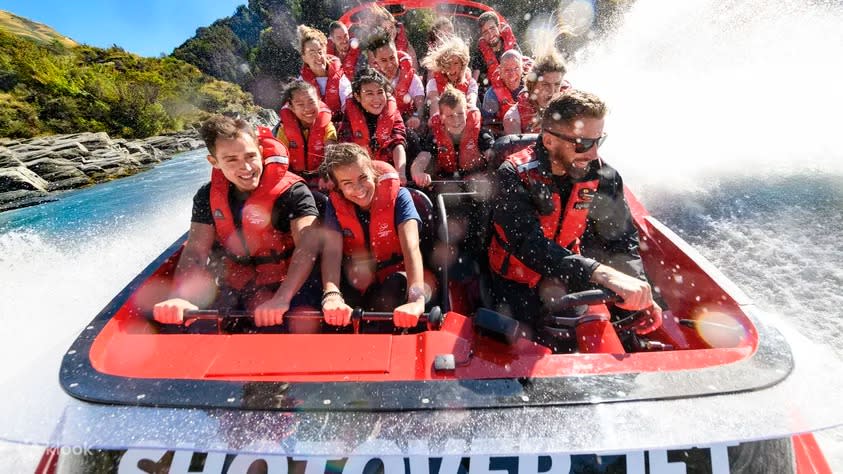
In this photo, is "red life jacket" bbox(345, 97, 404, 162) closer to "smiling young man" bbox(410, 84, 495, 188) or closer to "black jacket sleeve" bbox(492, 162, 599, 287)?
"smiling young man" bbox(410, 84, 495, 188)

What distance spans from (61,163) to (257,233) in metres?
21.1

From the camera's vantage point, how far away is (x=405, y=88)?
474cm

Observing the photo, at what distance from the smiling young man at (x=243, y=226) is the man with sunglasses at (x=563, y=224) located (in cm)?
100

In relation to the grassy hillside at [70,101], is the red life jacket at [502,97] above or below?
below

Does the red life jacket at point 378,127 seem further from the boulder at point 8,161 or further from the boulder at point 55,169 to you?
the boulder at point 8,161

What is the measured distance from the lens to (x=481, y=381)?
1.39m

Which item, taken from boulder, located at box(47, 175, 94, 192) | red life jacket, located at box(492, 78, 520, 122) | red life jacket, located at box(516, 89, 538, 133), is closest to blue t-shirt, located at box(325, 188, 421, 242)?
red life jacket, located at box(516, 89, 538, 133)

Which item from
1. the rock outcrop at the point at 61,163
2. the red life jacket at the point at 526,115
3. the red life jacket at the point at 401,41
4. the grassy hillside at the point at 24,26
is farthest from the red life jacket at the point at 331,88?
the grassy hillside at the point at 24,26

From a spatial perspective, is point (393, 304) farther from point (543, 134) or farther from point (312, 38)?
point (312, 38)

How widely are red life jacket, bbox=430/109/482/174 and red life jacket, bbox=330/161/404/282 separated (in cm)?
147

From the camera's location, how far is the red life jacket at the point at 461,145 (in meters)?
3.62

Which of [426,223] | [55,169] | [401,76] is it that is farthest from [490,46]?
[55,169]

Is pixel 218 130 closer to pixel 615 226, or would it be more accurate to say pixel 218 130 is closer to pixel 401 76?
pixel 615 226

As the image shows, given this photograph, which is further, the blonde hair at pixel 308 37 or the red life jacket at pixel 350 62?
the red life jacket at pixel 350 62
